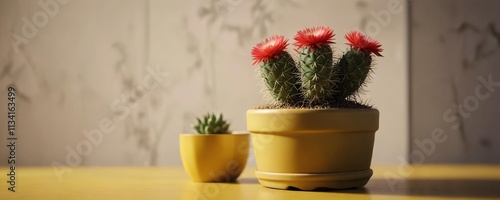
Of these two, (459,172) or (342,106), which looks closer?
(342,106)

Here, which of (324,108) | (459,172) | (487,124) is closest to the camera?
(324,108)

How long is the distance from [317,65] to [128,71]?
4.11ft

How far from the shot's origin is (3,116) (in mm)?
2301

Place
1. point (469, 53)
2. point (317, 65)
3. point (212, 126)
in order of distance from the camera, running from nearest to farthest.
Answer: point (317, 65), point (212, 126), point (469, 53)

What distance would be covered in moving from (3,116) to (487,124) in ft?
6.07

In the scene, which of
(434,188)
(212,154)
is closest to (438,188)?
(434,188)

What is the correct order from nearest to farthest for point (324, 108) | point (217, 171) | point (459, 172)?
point (324, 108), point (217, 171), point (459, 172)

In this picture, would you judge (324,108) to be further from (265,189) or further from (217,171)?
(217,171)

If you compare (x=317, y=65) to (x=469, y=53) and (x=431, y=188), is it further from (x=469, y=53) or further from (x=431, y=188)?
(x=469, y=53)

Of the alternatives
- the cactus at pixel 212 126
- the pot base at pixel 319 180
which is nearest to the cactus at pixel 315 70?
the pot base at pixel 319 180

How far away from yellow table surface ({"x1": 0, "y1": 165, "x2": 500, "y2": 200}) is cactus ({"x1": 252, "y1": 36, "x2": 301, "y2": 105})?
0.66ft

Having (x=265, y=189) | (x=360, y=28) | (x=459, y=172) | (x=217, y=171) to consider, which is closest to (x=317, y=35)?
(x=265, y=189)

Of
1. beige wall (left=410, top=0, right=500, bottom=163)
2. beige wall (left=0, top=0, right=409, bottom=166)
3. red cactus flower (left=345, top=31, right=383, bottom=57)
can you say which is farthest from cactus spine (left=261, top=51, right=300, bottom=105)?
beige wall (left=410, top=0, right=500, bottom=163)

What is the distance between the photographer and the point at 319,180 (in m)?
1.19
